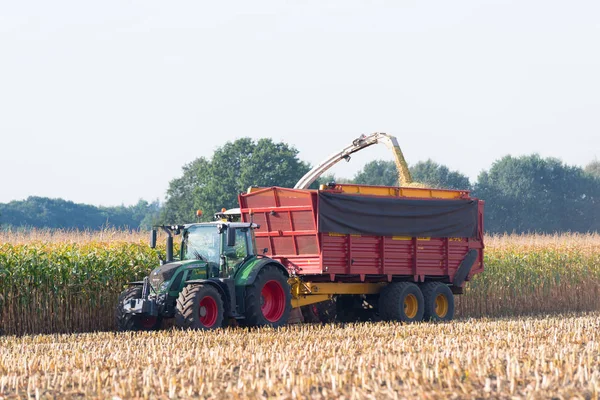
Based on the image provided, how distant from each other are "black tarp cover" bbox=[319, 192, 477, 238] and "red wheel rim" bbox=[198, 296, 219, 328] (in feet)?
9.05

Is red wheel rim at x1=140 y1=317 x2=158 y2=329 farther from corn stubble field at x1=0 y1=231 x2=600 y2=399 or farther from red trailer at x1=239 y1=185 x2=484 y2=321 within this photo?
red trailer at x1=239 y1=185 x2=484 y2=321

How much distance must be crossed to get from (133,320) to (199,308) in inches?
52.3

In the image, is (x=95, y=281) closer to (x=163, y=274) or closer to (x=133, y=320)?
(x=133, y=320)

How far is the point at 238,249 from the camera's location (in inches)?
657

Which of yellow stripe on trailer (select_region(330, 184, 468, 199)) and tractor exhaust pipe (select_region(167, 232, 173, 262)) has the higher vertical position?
yellow stripe on trailer (select_region(330, 184, 468, 199))

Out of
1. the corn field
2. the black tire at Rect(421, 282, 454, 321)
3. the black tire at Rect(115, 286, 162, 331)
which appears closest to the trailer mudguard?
the black tire at Rect(421, 282, 454, 321)

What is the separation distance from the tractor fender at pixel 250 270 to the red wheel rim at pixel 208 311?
609mm

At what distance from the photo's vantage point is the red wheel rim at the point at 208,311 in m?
15.7

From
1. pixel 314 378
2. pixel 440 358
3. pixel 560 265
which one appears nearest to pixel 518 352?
pixel 440 358

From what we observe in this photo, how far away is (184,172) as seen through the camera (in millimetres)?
63125

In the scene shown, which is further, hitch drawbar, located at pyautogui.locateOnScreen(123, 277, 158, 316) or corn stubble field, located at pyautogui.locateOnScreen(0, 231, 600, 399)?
hitch drawbar, located at pyautogui.locateOnScreen(123, 277, 158, 316)

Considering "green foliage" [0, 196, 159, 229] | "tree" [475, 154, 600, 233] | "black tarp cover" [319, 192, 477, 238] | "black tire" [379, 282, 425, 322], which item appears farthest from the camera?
"green foliage" [0, 196, 159, 229]

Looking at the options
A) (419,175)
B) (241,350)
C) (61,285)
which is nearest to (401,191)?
(61,285)

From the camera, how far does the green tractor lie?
15547mm
